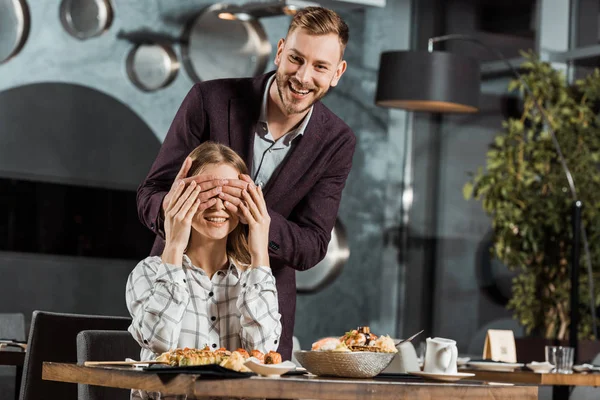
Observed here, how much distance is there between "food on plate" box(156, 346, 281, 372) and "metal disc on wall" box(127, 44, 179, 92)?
501 centimetres

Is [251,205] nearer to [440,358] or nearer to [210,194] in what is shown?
[210,194]

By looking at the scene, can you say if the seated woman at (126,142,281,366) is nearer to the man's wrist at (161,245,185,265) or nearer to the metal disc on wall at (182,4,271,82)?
the man's wrist at (161,245,185,265)

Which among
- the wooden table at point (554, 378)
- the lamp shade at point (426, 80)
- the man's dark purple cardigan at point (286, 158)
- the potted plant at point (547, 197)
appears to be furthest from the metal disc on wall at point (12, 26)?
the man's dark purple cardigan at point (286, 158)

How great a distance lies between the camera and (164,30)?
267 inches

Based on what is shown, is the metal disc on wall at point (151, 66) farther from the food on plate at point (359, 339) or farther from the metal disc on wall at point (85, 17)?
the food on plate at point (359, 339)

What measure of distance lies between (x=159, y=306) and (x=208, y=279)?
18 centimetres

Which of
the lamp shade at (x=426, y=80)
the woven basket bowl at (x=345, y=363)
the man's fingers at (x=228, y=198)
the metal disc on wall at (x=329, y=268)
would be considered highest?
the lamp shade at (x=426, y=80)

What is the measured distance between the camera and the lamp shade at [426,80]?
6242mm

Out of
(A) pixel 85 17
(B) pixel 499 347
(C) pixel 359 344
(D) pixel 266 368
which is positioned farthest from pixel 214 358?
(A) pixel 85 17

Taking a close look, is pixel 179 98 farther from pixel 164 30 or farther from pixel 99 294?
pixel 99 294

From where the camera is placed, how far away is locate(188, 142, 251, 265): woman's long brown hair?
7.43 ft

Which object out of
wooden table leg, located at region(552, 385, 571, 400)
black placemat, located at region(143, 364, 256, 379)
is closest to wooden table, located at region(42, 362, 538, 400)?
black placemat, located at region(143, 364, 256, 379)

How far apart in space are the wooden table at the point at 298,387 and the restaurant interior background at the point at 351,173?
469 cm

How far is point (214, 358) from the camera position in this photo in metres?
1.79
